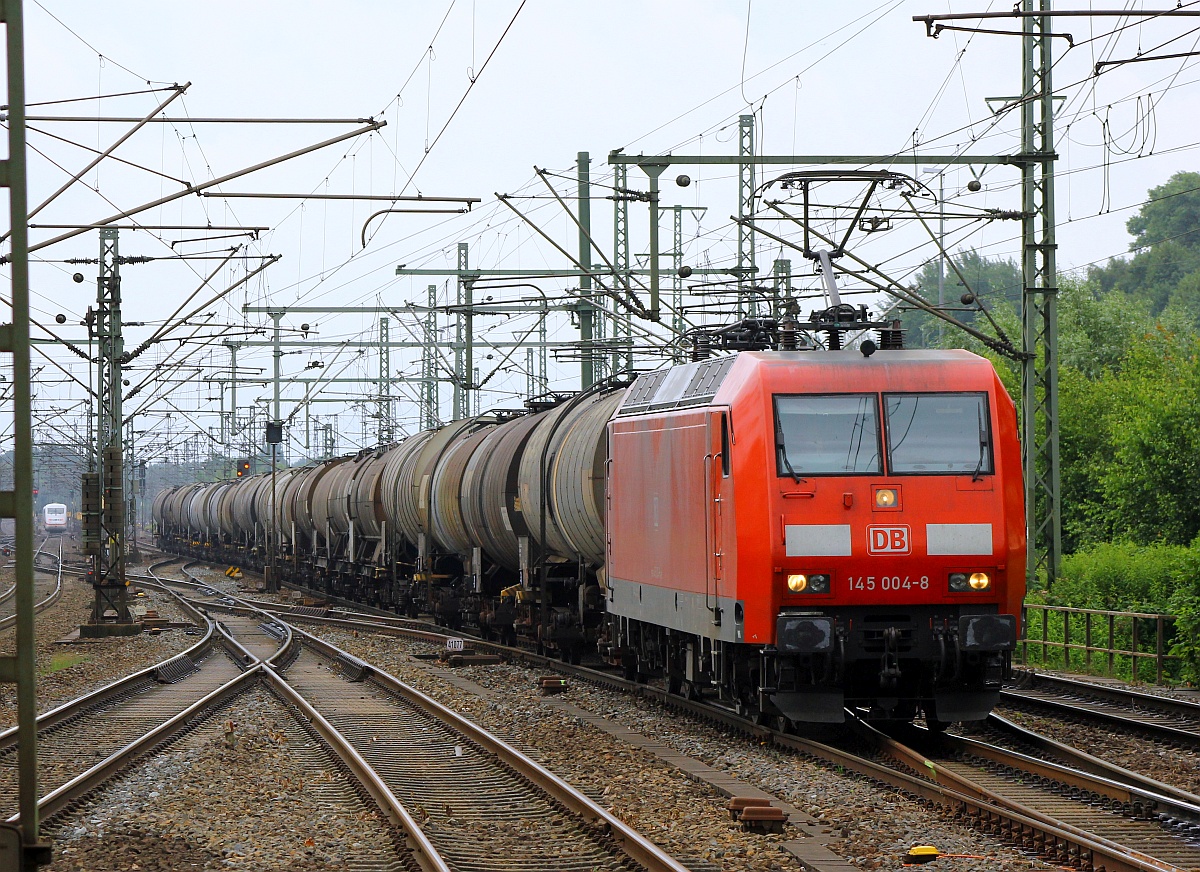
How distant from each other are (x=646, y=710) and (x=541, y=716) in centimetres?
110

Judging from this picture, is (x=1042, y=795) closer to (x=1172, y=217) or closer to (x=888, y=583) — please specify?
(x=888, y=583)

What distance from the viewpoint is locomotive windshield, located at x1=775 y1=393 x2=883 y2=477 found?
1208 cm

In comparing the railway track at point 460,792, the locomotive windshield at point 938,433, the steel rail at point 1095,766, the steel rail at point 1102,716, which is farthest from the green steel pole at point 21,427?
the steel rail at point 1102,716

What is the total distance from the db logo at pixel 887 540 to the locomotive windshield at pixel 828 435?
484 millimetres

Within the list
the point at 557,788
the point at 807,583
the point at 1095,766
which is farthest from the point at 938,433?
the point at 557,788

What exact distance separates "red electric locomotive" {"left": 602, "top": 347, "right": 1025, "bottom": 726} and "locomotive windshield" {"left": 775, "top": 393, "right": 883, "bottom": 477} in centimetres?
1

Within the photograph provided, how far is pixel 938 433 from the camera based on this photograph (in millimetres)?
12305

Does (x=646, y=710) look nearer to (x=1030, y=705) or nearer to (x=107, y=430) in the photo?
(x=1030, y=705)

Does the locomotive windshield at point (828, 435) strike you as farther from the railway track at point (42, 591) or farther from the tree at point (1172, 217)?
the tree at point (1172, 217)

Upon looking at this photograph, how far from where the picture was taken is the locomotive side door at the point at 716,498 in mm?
12430

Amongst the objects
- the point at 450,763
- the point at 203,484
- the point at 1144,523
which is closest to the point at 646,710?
the point at 450,763

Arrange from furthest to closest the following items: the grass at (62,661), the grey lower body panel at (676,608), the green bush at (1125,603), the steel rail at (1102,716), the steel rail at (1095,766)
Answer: the grass at (62,661), the green bush at (1125,603), the steel rail at (1102,716), the grey lower body panel at (676,608), the steel rail at (1095,766)

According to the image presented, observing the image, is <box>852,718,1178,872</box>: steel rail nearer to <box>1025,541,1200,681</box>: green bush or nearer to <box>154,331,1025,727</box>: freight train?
<box>154,331,1025,727</box>: freight train

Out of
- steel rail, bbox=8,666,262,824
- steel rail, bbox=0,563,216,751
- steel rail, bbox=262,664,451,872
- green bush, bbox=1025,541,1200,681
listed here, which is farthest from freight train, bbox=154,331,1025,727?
green bush, bbox=1025,541,1200,681
